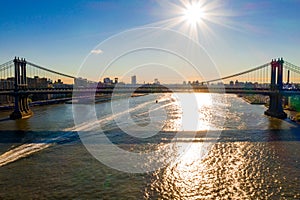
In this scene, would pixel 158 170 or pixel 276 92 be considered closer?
pixel 158 170

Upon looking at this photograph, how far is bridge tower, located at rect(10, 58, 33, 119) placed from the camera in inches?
1273

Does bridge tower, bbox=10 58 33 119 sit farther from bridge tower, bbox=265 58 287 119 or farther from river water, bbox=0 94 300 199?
bridge tower, bbox=265 58 287 119

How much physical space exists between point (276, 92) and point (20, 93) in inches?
1355

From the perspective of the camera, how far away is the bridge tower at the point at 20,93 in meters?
32.3

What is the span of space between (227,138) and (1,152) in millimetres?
15929

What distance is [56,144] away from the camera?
684 inches

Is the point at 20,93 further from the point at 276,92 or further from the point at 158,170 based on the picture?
the point at 276,92

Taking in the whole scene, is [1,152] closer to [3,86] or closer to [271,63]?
[271,63]

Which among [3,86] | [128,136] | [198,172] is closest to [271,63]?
[128,136]

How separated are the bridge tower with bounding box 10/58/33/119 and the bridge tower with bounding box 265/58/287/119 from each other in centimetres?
3355

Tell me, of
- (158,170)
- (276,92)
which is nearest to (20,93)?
(158,170)

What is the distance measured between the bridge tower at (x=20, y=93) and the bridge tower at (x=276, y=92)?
33552 mm

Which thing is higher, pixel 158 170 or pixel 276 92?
pixel 276 92

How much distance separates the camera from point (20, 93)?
1304 inches
